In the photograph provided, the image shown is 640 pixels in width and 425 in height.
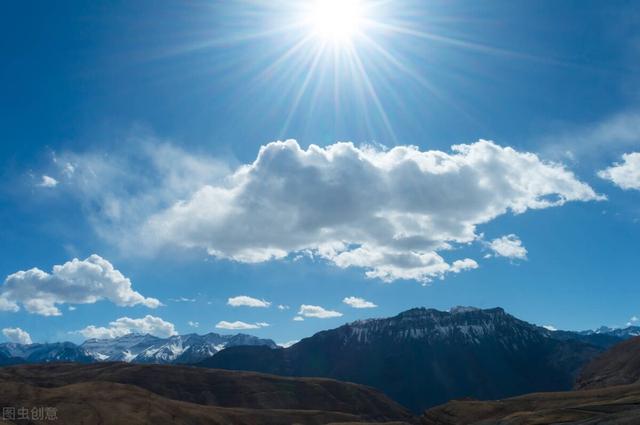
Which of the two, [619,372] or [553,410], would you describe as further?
[619,372]

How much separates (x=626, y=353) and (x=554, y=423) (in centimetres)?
13317

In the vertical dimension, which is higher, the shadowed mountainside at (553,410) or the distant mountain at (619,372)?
the distant mountain at (619,372)

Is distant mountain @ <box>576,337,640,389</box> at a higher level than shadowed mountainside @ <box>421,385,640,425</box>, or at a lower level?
higher

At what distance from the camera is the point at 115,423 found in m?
135

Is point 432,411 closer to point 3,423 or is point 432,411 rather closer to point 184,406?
point 184,406

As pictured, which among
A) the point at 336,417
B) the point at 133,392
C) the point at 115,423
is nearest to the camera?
the point at 115,423

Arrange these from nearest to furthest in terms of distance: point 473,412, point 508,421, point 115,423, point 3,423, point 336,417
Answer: point 508,421, point 3,423, point 473,412, point 115,423, point 336,417

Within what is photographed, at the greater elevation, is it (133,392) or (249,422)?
(133,392)

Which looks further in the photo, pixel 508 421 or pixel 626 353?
pixel 626 353

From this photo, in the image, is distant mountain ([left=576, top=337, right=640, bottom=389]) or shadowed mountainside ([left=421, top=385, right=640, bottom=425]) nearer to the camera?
shadowed mountainside ([left=421, top=385, right=640, bottom=425])

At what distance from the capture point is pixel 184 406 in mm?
167375

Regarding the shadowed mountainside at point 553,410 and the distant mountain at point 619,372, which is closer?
the shadowed mountainside at point 553,410

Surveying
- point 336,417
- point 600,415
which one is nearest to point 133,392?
point 336,417

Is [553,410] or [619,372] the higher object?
[619,372]
